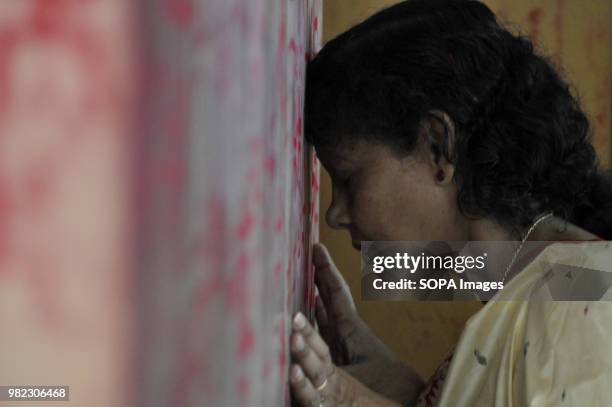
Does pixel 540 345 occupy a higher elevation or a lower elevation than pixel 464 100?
lower

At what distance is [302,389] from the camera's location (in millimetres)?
665

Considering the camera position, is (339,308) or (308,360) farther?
(339,308)

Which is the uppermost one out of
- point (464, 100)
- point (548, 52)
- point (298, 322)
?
point (548, 52)

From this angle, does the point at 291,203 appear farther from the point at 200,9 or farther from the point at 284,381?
the point at 200,9

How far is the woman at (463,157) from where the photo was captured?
0.77 m

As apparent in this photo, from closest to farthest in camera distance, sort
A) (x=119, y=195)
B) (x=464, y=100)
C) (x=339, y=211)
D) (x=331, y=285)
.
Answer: (x=119, y=195) < (x=464, y=100) < (x=339, y=211) < (x=331, y=285)

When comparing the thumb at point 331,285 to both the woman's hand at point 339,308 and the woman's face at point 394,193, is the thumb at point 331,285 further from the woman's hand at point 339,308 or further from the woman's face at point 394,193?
the woman's face at point 394,193

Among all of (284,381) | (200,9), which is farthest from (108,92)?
(284,381)

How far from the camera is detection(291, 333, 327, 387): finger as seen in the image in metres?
0.64

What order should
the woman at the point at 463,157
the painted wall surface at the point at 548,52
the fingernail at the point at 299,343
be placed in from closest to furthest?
the fingernail at the point at 299,343 → the woman at the point at 463,157 → the painted wall surface at the point at 548,52

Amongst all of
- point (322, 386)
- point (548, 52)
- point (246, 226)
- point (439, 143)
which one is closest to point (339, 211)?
point (439, 143)

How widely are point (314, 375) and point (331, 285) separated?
15.7 inches

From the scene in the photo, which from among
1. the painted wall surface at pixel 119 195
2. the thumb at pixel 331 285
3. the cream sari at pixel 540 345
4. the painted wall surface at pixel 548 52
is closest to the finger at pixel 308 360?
the cream sari at pixel 540 345

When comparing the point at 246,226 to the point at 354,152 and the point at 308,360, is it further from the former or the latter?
the point at 354,152
